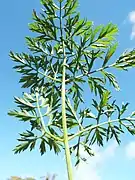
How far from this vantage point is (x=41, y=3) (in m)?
6.54

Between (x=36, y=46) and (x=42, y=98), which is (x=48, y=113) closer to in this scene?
(x=42, y=98)

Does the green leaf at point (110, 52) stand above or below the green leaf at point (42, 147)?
above

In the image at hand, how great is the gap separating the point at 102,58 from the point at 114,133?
4.32 feet

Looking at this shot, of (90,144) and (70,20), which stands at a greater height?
(70,20)

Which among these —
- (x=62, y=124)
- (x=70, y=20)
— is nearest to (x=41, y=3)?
(x=70, y=20)

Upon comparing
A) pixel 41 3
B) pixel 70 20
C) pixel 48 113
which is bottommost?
pixel 48 113

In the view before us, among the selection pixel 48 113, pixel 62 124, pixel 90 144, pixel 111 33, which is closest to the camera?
pixel 62 124

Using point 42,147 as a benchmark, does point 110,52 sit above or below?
above

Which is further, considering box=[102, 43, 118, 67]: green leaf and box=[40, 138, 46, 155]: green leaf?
box=[102, 43, 118, 67]: green leaf

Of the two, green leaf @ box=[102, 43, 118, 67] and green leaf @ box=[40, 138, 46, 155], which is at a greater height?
green leaf @ box=[102, 43, 118, 67]

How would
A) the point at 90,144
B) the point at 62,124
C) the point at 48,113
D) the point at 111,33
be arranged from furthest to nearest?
1. the point at 111,33
2. the point at 90,144
3. the point at 48,113
4. the point at 62,124

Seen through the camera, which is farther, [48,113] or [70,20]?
[70,20]

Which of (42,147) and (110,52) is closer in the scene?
(42,147)

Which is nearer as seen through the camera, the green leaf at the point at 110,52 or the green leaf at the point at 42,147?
the green leaf at the point at 42,147
